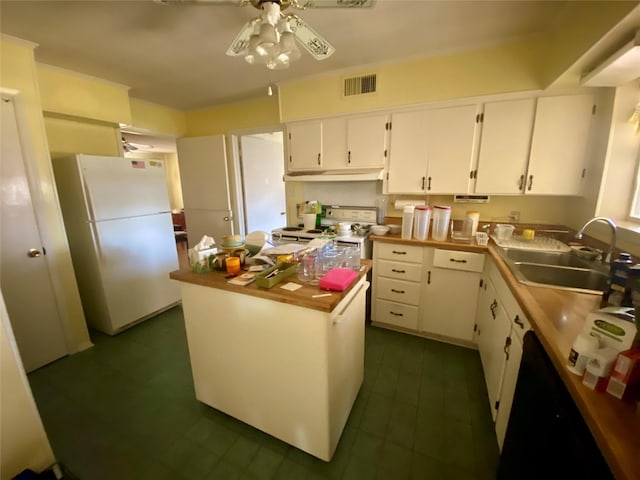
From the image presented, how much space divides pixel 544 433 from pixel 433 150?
2091 millimetres

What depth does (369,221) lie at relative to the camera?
2.85 metres

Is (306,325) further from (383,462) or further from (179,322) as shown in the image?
(179,322)

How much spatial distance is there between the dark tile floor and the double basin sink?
0.87 m

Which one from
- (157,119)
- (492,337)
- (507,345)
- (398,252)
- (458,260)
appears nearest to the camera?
(507,345)

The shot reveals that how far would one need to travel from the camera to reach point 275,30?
1.20 m

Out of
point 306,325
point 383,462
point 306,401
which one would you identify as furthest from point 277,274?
point 383,462

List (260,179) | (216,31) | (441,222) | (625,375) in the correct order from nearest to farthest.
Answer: (625,375), (216,31), (441,222), (260,179)

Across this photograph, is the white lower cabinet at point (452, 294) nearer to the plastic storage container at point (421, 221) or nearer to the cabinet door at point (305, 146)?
the plastic storage container at point (421, 221)

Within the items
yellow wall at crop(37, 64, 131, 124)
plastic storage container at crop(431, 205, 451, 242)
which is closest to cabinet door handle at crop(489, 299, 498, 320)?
plastic storage container at crop(431, 205, 451, 242)

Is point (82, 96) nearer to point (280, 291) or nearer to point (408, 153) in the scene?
point (280, 291)

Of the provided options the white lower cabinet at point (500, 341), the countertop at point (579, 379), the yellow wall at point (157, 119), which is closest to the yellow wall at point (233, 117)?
the yellow wall at point (157, 119)

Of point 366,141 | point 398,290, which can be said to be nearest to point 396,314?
point 398,290

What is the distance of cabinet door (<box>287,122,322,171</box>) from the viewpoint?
2.77 metres

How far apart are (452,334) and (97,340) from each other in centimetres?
326
